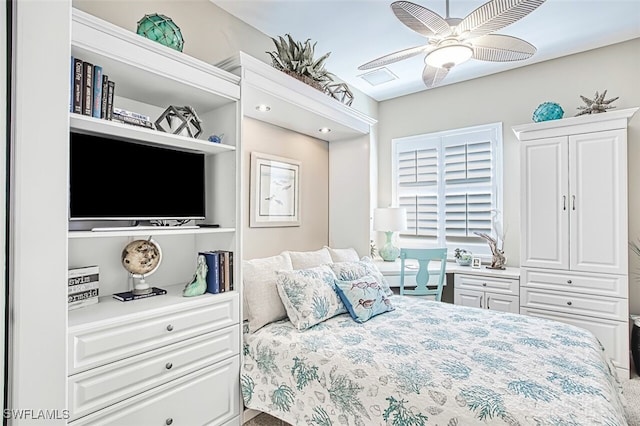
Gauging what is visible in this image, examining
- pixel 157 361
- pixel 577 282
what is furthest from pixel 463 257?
pixel 157 361

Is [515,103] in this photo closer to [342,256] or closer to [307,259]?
[342,256]

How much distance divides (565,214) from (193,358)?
317 centimetres

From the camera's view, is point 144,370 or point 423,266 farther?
point 423,266

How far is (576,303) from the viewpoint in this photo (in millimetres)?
3061

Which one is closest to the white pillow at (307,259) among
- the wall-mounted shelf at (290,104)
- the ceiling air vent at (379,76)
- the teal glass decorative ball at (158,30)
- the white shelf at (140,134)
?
the white shelf at (140,134)

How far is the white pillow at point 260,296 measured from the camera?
2270 millimetres

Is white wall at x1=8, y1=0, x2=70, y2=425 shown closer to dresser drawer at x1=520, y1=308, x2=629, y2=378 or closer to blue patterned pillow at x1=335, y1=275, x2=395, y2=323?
blue patterned pillow at x1=335, y1=275, x2=395, y2=323

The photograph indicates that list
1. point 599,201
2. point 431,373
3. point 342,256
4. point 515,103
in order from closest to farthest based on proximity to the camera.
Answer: point 431,373
point 599,201
point 342,256
point 515,103

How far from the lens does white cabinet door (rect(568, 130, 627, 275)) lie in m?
2.88

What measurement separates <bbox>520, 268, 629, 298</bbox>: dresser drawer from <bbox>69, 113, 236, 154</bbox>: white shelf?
2.88m

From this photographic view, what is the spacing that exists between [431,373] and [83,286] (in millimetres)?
1720

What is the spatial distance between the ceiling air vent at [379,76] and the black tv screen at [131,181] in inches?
95.0

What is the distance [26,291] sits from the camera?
3.37 ft

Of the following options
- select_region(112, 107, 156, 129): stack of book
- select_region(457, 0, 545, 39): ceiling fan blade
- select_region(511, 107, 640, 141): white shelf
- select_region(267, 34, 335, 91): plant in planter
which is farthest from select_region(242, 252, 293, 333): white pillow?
select_region(511, 107, 640, 141): white shelf
